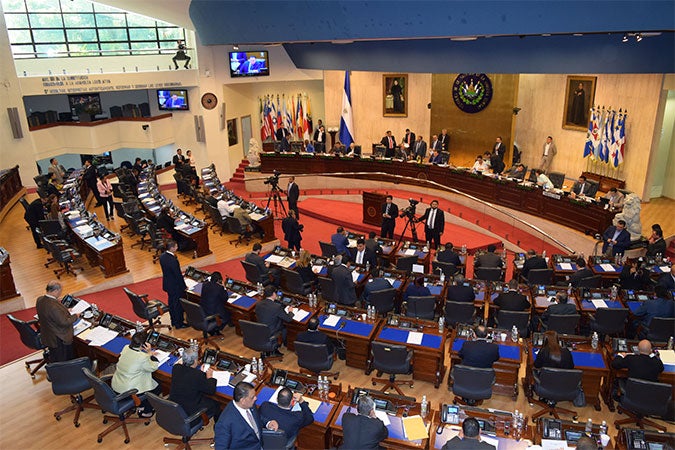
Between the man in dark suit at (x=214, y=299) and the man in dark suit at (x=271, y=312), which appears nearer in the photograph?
the man in dark suit at (x=271, y=312)

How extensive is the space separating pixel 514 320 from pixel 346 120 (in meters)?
13.4

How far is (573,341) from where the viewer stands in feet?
23.4

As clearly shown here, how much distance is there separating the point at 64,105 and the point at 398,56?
46.5 ft

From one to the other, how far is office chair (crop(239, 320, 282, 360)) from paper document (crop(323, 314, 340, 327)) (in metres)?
0.78

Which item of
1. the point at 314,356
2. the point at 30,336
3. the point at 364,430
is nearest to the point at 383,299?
the point at 314,356

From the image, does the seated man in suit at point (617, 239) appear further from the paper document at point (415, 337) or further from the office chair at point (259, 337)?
the office chair at point (259, 337)

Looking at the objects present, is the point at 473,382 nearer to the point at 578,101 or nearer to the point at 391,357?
the point at 391,357

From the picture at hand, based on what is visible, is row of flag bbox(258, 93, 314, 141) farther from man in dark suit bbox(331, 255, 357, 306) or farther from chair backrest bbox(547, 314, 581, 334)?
chair backrest bbox(547, 314, 581, 334)

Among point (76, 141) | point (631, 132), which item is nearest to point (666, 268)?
point (631, 132)

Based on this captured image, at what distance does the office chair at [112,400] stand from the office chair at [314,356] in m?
2.12

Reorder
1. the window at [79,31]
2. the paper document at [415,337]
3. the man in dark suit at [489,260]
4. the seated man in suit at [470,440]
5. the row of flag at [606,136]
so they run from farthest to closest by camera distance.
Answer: the window at [79,31]
the row of flag at [606,136]
the man in dark suit at [489,260]
the paper document at [415,337]
the seated man in suit at [470,440]

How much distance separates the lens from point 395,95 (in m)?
19.7

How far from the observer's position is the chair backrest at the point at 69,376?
21.0 feet

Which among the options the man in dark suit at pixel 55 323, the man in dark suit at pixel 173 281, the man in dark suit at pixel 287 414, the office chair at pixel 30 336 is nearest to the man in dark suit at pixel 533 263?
the man in dark suit at pixel 287 414
